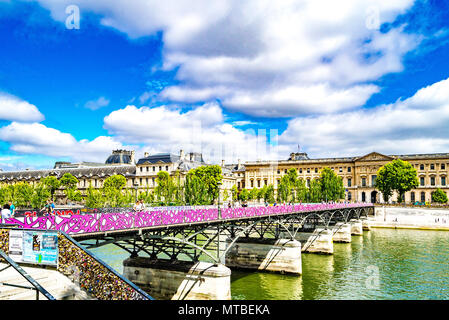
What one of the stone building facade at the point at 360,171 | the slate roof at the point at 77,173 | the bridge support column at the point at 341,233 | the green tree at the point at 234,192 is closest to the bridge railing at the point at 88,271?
the bridge support column at the point at 341,233

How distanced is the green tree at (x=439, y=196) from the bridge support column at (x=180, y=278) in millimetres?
98958

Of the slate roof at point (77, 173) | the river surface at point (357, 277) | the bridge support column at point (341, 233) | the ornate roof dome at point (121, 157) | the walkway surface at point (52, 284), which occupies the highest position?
the ornate roof dome at point (121, 157)

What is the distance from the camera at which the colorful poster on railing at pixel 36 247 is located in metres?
13.5

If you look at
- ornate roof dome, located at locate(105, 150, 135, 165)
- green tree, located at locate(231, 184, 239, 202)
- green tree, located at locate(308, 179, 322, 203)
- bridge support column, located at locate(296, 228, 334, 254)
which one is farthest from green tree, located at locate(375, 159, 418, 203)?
ornate roof dome, located at locate(105, 150, 135, 165)

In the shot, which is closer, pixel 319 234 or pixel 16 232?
pixel 16 232

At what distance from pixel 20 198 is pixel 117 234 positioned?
8410cm

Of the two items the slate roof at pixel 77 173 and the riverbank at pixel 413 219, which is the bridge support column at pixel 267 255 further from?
the slate roof at pixel 77 173

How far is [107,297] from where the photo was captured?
41.8 feet


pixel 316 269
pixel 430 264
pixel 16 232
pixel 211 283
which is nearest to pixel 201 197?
pixel 316 269

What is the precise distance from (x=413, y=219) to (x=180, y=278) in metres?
72.2

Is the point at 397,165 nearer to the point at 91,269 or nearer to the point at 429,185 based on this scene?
the point at 429,185

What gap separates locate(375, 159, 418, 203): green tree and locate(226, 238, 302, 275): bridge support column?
6980cm

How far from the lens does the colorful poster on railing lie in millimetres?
13516

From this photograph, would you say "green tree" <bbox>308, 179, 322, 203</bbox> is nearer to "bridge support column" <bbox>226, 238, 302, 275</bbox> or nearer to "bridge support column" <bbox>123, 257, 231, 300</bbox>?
"bridge support column" <bbox>226, 238, 302, 275</bbox>
